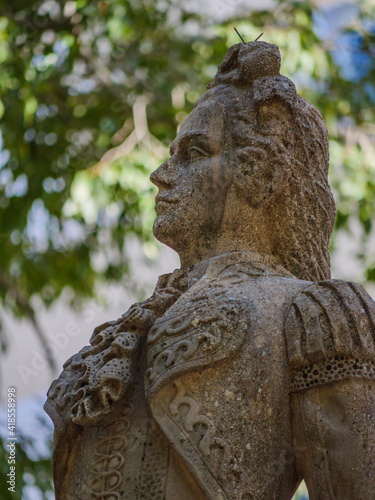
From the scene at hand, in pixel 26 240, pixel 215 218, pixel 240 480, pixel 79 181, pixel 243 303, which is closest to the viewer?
pixel 240 480

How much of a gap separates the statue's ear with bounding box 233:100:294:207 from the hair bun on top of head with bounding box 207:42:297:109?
0.14 ft

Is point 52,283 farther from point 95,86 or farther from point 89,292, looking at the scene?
point 95,86

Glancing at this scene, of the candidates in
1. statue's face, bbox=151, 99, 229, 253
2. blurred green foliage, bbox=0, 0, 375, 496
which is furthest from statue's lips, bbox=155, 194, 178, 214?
blurred green foliage, bbox=0, 0, 375, 496

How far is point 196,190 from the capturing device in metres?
3.16

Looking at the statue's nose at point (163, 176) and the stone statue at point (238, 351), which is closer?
the stone statue at point (238, 351)

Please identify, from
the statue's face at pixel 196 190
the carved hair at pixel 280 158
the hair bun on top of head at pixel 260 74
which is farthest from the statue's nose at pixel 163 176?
the hair bun on top of head at pixel 260 74

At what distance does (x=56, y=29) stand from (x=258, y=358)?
4.71 m

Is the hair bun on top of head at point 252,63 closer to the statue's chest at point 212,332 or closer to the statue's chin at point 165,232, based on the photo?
the statue's chin at point 165,232

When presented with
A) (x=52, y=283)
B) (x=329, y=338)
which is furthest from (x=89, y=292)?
(x=329, y=338)

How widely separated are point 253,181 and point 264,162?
0.08 meters

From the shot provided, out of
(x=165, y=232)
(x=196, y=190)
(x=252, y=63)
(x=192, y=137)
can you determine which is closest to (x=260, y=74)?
(x=252, y=63)

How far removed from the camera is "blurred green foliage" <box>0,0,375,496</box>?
6.69 metres

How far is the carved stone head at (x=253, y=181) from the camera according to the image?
312cm

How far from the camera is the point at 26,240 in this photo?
23.4 feet
